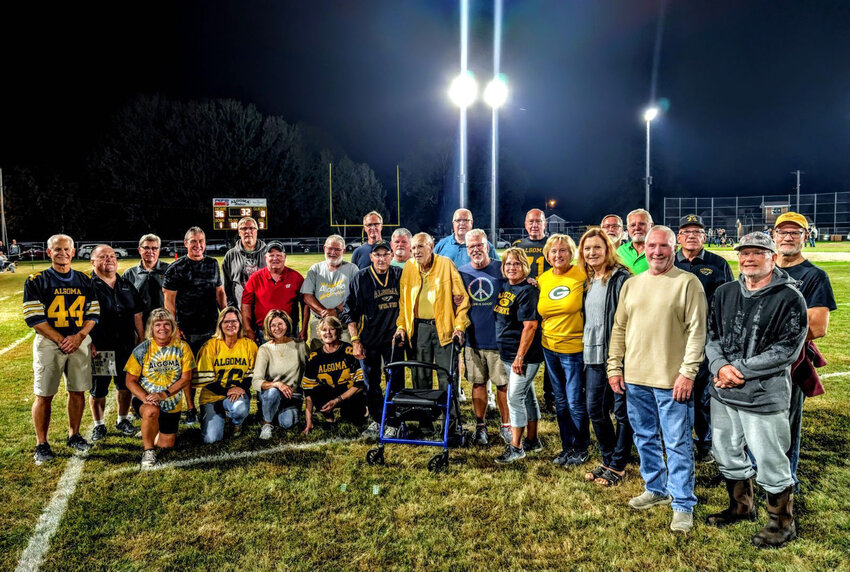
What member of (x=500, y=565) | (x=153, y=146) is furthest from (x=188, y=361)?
(x=153, y=146)

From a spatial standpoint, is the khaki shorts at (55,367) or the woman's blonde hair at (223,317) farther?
the woman's blonde hair at (223,317)

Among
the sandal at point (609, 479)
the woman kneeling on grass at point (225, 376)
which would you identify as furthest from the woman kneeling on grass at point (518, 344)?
the woman kneeling on grass at point (225, 376)

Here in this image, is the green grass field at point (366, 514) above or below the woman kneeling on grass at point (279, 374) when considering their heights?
below

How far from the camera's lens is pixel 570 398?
430cm

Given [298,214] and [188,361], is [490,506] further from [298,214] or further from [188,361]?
[298,214]

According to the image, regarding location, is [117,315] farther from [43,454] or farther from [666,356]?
[666,356]

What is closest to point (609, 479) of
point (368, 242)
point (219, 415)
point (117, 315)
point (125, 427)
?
point (219, 415)

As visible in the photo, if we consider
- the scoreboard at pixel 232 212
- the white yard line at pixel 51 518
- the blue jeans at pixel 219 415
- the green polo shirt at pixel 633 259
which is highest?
the scoreboard at pixel 232 212

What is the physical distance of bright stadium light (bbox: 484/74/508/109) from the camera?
13352 mm

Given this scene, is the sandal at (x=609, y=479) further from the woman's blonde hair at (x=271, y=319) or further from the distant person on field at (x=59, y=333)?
the distant person on field at (x=59, y=333)

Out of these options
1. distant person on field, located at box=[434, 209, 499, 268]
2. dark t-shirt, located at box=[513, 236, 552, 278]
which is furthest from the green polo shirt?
distant person on field, located at box=[434, 209, 499, 268]

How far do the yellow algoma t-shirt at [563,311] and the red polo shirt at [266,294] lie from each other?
9.89 ft

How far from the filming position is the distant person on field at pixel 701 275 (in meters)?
4.57

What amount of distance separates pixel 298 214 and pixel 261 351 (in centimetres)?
4418
